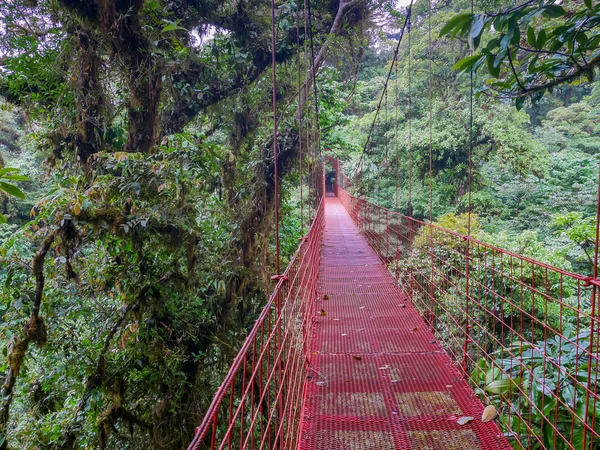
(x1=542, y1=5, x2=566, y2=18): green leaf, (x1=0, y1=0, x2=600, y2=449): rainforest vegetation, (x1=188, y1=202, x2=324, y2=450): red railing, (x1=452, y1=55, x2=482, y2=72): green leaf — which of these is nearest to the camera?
(x1=188, y1=202, x2=324, y2=450): red railing

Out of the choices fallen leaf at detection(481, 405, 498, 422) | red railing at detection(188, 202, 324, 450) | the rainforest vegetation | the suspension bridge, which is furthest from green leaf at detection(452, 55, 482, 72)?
fallen leaf at detection(481, 405, 498, 422)

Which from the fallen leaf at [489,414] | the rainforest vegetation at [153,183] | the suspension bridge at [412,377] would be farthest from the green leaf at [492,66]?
the fallen leaf at [489,414]

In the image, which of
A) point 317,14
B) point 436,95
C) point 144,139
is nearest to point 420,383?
point 144,139

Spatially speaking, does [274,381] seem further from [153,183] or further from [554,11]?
A: [554,11]

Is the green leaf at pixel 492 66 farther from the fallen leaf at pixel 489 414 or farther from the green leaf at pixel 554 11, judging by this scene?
the fallen leaf at pixel 489 414

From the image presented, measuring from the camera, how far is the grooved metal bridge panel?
140 cm

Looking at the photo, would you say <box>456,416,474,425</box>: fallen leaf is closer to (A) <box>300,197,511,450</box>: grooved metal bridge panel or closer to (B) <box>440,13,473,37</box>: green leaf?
(A) <box>300,197,511,450</box>: grooved metal bridge panel

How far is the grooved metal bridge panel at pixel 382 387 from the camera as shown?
140cm

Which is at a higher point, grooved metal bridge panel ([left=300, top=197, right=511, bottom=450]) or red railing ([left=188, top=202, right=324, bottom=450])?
red railing ([left=188, top=202, right=324, bottom=450])

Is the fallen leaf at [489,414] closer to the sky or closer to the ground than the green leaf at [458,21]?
closer to the ground

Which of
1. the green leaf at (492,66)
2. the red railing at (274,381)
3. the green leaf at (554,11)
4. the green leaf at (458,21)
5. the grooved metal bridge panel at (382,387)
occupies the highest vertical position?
the green leaf at (458,21)

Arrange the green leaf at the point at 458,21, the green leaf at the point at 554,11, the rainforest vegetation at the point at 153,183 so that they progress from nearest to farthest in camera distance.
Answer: the green leaf at the point at 554,11
the green leaf at the point at 458,21
the rainforest vegetation at the point at 153,183

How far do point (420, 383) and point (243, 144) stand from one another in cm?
387

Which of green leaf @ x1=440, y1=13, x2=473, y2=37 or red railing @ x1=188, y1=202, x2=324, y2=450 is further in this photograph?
green leaf @ x1=440, y1=13, x2=473, y2=37
